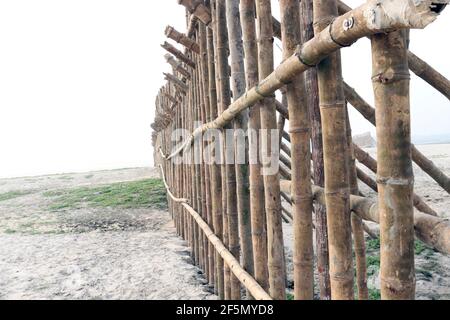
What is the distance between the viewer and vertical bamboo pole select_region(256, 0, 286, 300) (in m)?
2.24

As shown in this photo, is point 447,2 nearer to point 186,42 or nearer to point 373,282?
point 186,42

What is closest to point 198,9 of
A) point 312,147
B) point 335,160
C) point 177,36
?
point 177,36

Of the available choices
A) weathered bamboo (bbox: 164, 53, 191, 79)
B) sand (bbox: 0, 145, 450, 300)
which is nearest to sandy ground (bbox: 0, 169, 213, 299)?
sand (bbox: 0, 145, 450, 300)

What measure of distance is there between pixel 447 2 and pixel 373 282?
152 inches

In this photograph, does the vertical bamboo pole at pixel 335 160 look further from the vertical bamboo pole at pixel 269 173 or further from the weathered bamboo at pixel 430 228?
the vertical bamboo pole at pixel 269 173

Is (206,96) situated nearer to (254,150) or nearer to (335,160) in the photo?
(254,150)

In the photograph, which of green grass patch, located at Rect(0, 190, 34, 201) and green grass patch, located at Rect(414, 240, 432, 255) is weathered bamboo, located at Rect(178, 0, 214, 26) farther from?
green grass patch, located at Rect(0, 190, 34, 201)

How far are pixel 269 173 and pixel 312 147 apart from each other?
472 mm

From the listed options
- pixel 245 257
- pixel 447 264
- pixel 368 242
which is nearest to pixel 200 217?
pixel 245 257

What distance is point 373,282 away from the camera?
4.14m

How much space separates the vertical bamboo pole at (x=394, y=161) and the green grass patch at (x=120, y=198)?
1020 cm
